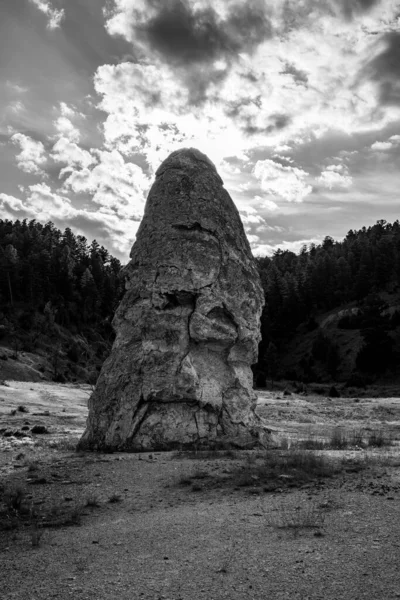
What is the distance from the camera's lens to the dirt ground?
5672mm

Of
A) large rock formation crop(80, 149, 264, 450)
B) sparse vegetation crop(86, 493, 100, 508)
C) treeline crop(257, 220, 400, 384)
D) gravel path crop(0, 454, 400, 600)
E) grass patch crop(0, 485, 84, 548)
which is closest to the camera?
gravel path crop(0, 454, 400, 600)

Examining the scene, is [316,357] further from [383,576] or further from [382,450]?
[383,576]

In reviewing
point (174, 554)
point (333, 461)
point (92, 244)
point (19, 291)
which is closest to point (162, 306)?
point (333, 461)

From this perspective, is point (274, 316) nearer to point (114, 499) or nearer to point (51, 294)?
point (51, 294)

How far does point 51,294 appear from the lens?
4011 inches

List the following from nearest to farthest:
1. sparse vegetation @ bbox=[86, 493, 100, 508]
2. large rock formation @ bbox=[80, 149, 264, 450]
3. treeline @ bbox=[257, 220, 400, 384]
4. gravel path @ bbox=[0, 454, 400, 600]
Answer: gravel path @ bbox=[0, 454, 400, 600] → sparse vegetation @ bbox=[86, 493, 100, 508] → large rock formation @ bbox=[80, 149, 264, 450] → treeline @ bbox=[257, 220, 400, 384]

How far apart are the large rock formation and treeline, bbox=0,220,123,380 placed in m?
63.7

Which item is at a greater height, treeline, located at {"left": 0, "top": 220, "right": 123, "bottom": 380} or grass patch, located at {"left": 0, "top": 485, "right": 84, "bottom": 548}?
treeline, located at {"left": 0, "top": 220, "right": 123, "bottom": 380}

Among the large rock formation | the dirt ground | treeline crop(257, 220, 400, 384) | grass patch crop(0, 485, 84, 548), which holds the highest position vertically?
treeline crop(257, 220, 400, 384)

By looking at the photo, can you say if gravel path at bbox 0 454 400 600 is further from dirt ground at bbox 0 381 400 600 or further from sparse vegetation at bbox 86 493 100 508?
sparse vegetation at bbox 86 493 100 508

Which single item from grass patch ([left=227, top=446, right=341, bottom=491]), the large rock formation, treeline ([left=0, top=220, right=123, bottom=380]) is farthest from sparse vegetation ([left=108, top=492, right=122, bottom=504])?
treeline ([left=0, top=220, right=123, bottom=380])

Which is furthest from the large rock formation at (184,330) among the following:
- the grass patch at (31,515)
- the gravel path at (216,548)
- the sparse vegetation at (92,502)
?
the grass patch at (31,515)

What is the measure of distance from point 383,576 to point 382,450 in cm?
1002

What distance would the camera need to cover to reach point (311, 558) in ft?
20.6
